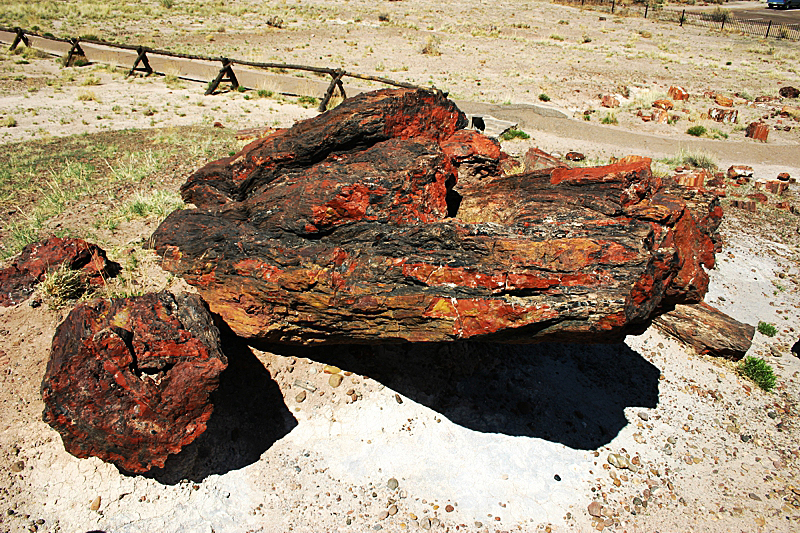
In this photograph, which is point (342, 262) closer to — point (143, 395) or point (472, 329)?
point (472, 329)

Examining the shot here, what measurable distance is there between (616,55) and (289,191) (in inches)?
1222

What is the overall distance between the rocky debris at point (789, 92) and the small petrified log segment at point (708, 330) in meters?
21.0

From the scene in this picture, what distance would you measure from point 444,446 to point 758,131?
18188 millimetres

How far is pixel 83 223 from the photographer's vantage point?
23.7ft

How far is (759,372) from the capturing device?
6.92m

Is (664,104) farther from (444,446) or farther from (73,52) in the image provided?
(73,52)

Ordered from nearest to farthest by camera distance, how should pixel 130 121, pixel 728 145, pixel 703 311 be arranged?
pixel 703 311 → pixel 130 121 → pixel 728 145

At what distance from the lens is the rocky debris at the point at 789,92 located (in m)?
22.5

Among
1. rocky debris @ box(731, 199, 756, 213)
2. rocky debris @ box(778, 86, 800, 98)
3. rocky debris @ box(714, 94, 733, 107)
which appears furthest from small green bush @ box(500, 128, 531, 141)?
rocky debris @ box(778, 86, 800, 98)

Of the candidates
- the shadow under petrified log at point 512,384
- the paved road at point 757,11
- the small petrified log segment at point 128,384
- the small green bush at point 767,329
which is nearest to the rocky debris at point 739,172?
the small green bush at point 767,329

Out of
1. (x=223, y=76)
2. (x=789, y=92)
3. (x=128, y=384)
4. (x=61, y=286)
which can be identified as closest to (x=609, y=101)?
(x=789, y=92)

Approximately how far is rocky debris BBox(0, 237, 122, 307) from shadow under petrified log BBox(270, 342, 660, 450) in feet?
7.39

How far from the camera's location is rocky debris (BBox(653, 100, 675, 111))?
66.7ft

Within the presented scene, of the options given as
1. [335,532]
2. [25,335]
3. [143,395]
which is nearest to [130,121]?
[25,335]
